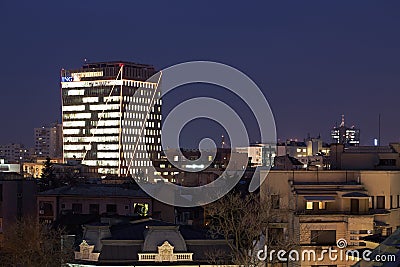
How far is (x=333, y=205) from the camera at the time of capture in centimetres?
3481

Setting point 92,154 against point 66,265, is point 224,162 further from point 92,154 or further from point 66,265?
point 66,265

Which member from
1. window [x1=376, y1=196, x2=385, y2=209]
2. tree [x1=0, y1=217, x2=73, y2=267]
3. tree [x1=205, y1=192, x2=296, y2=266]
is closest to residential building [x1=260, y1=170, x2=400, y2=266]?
window [x1=376, y1=196, x2=385, y2=209]

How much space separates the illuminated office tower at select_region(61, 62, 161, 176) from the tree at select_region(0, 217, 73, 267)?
139 metres

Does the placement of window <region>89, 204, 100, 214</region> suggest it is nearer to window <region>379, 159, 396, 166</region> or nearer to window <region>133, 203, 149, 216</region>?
window <region>133, 203, 149, 216</region>

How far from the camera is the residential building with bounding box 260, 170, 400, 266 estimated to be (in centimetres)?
3394

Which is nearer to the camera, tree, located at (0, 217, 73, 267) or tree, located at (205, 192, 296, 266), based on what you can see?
tree, located at (205, 192, 296, 266)

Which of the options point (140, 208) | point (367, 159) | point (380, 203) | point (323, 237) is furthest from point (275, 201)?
point (140, 208)

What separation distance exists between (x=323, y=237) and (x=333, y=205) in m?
1.47

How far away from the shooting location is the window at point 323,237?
3394 centimetres

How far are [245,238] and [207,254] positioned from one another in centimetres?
167

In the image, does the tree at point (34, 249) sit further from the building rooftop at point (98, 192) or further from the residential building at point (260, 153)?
the residential building at point (260, 153)

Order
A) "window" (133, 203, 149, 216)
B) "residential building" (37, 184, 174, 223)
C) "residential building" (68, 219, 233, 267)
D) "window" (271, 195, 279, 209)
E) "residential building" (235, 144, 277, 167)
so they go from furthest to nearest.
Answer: "residential building" (235, 144, 277, 167)
"residential building" (37, 184, 174, 223)
"window" (133, 203, 149, 216)
"window" (271, 195, 279, 209)
"residential building" (68, 219, 233, 267)

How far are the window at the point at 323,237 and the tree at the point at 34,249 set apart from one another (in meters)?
9.73

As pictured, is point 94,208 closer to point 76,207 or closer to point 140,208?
point 76,207
